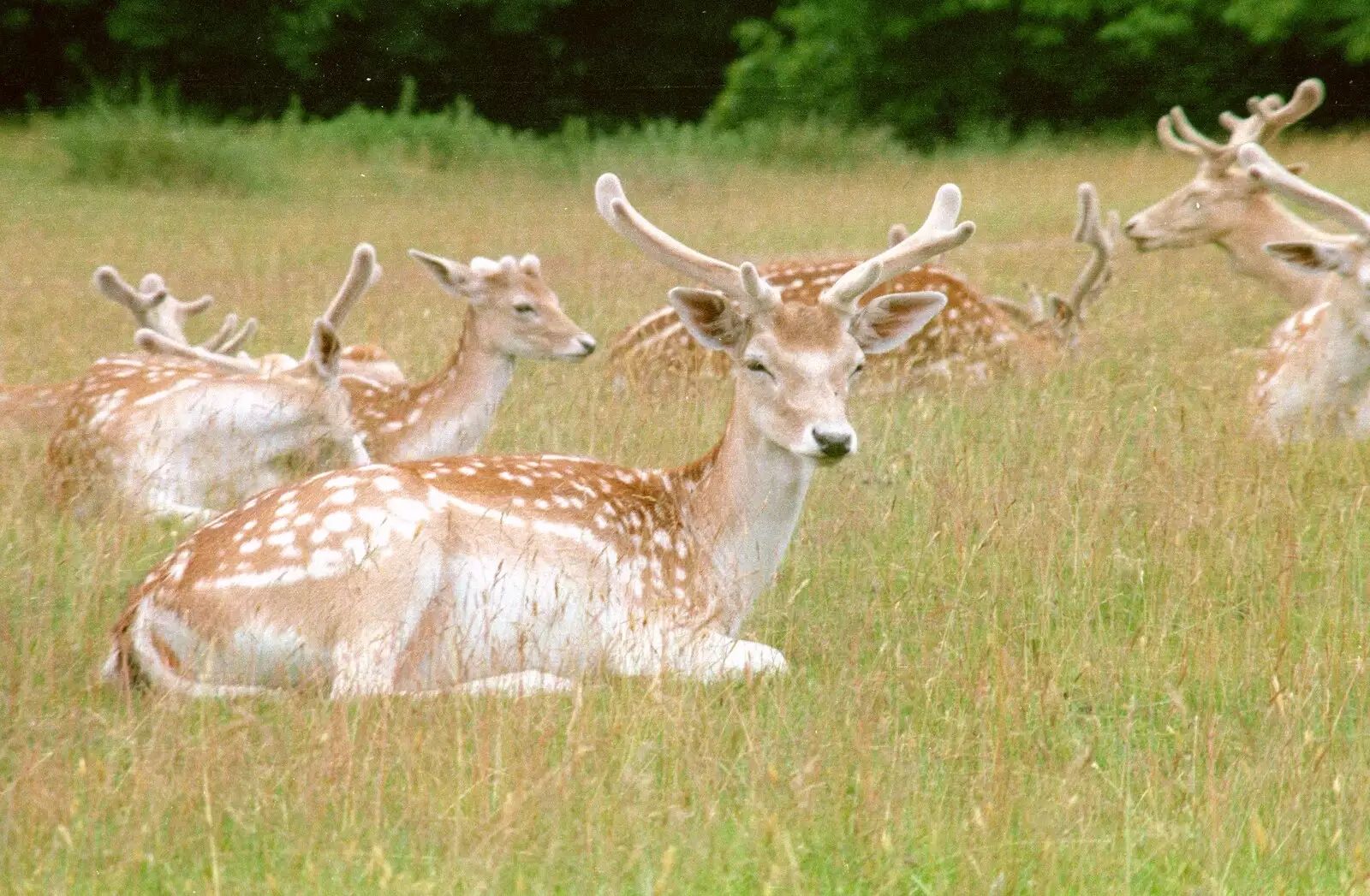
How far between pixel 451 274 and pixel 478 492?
2.59 meters

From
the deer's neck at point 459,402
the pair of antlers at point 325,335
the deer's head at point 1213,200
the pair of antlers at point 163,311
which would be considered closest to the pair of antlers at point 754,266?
the pair of antlers at point 325,335

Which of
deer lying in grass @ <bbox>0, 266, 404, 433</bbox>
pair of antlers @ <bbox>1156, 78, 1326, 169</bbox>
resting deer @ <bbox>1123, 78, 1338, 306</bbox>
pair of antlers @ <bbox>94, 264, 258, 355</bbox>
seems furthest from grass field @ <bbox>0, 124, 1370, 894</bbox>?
pair of antlers @ <bbox>1156, 78, 1326, 169</bbox>

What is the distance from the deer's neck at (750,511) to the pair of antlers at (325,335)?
1.65 metres

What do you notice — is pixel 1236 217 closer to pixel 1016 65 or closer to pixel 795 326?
pixel 795 326

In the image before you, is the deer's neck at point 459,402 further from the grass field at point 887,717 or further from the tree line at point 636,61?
the tree line at point 636,61

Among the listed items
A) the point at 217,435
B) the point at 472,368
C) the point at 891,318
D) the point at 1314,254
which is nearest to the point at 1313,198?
the point at 1314,254

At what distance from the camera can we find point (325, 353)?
227 inches

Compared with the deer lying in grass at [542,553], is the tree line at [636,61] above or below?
below

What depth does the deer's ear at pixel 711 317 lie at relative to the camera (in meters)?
4.29

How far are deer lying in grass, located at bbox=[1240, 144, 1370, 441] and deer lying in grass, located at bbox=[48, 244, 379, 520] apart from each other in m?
2.91

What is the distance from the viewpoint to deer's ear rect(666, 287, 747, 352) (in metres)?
4.29

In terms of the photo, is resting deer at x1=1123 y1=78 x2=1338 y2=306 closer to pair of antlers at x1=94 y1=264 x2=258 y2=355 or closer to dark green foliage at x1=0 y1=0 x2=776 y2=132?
pair of antlers at x1=94 y1=264 x2=258 y2=355

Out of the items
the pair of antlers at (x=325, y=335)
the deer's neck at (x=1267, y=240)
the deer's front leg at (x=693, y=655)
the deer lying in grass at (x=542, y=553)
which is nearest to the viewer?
the deer lying in grass at (x=542, y=553)

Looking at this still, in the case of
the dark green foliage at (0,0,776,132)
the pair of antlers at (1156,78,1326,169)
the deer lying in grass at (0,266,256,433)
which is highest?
the pair of antlers at (1156,78,1326,169)
